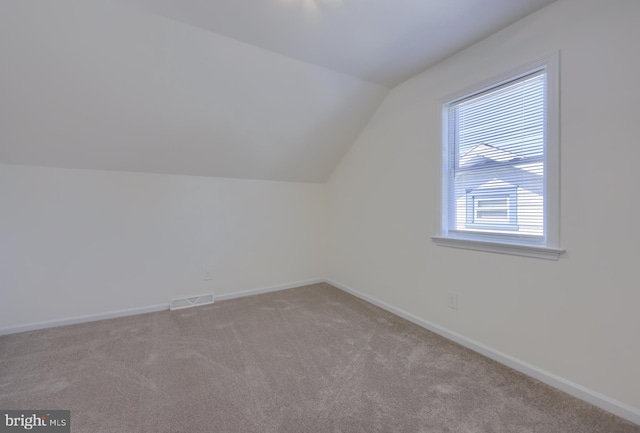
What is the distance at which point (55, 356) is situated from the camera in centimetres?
218

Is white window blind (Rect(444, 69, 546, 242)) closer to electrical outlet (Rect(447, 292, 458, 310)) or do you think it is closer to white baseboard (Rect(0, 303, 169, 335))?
electrical outlet (Rect(447, 292, 458, 310))

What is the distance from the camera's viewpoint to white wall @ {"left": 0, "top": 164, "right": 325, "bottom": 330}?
2.63 meters

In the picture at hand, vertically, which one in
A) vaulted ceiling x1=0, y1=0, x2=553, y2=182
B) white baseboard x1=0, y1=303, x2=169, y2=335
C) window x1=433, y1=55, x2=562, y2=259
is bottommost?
white baseboard x1=0, y1=303, x2=169, y2=335

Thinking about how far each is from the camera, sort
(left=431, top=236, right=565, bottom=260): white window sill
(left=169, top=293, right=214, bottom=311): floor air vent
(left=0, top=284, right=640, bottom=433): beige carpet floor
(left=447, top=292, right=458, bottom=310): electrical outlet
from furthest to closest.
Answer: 1. (left=169, top=293, right=214, bottom=311): floor air vent
2. (left=447, top=292, right=458, bottom=310): electrical outlet
3. (left=431, top=236, right=565, bottom=260): white window sill
4. (left=0, top=284, right=640, bottom=433): beige carpet floor

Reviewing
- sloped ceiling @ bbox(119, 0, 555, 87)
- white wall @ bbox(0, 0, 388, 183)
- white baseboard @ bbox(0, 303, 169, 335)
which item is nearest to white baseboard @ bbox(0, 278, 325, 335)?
white baseboard @ bbox(0, 303, 169, 335)

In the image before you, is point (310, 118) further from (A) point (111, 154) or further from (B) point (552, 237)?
(B) point (552, 237)

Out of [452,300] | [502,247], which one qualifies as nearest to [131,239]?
[452,300]

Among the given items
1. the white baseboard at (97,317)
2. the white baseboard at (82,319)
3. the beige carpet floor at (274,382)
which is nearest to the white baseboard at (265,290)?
the white baseboard at (97,317)

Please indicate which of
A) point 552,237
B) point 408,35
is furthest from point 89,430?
point 408,35

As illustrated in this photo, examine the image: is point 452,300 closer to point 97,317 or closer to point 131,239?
point 131,239

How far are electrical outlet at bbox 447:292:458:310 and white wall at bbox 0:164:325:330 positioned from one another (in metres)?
2.24

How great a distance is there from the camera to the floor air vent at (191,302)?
3.23 m

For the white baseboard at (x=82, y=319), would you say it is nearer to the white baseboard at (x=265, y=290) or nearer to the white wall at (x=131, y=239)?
the white wall at (x=131, y=239)

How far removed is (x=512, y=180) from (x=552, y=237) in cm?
49
